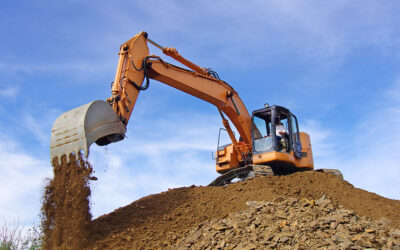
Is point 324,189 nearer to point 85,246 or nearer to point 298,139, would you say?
point 298,139

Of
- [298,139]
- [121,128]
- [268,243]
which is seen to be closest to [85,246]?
[121,128]

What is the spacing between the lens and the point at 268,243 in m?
6.75

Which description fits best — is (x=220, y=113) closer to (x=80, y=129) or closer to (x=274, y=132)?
(x=274, y=132)

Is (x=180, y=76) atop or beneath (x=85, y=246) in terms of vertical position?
atop

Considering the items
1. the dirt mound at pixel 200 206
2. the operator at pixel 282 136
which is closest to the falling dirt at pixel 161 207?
the dirt mound at pixel 200 206

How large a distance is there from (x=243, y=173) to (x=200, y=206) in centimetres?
288

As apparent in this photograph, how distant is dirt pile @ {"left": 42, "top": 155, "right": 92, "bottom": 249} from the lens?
768 cm

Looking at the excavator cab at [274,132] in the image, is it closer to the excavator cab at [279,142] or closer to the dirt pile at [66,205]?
the excavator cab at [279,142]

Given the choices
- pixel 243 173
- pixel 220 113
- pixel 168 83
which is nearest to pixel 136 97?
pixel 168 83

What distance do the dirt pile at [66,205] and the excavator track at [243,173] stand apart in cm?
514

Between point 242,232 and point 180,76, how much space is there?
16.3 ft

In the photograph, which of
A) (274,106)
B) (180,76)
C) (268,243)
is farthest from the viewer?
(274,106)

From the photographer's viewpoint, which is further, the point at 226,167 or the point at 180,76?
the point at 226,167

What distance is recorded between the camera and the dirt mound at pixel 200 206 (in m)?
8.09
